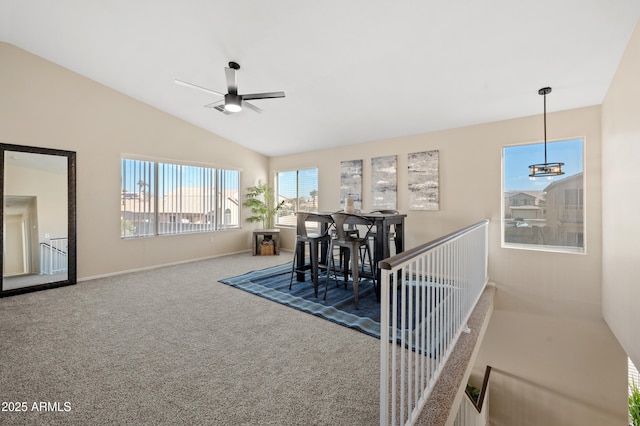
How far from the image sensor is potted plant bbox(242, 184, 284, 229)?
22.3 feet

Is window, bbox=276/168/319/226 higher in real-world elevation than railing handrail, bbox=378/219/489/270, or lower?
higher

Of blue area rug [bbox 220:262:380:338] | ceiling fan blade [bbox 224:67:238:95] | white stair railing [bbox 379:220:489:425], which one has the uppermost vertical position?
ceiling fan blade [bbox 224:67:238:95]

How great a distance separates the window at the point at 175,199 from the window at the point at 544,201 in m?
5.43

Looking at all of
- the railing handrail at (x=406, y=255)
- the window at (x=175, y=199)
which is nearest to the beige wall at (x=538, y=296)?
the railing handrail at (x=406, y=255)

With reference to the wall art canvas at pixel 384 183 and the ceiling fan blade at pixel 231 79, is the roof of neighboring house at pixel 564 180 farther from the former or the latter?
the ceiling fan blade at pixel 231 79

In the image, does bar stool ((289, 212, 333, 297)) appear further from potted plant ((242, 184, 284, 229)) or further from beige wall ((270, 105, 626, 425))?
potted plant ((242, 184, 284, 229))

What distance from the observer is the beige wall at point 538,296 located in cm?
340

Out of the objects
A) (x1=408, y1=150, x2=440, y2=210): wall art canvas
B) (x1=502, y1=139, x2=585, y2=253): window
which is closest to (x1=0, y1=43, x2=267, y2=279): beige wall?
(x1=408, y1=150, x2=440, y2=210): wall art canvas

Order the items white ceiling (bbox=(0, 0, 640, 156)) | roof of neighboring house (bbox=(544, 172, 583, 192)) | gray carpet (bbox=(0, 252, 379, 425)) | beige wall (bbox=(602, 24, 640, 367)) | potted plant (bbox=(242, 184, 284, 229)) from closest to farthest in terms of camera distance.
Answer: gray carpet (bbox=(0, 252, 379, 425)), beige wall (bbox=(602, 24, 640, 367)), white ceiling (bbox=(0, 0, 640, 156)), roof of neighboring house (bbox=(544, 172, 583, 192)), potted plant (bbox=(242, 184, 284, 229))

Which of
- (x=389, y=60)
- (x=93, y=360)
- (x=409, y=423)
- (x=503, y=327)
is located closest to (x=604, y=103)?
(x=389, y=60)

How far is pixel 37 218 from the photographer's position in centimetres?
400

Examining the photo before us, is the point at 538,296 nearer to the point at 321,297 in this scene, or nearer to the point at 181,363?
the point at 321,297

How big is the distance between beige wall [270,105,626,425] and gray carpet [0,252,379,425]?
8.73ft

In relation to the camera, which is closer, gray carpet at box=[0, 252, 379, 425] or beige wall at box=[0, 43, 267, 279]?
gray carpet at box=[0, 252, 379, 425]
